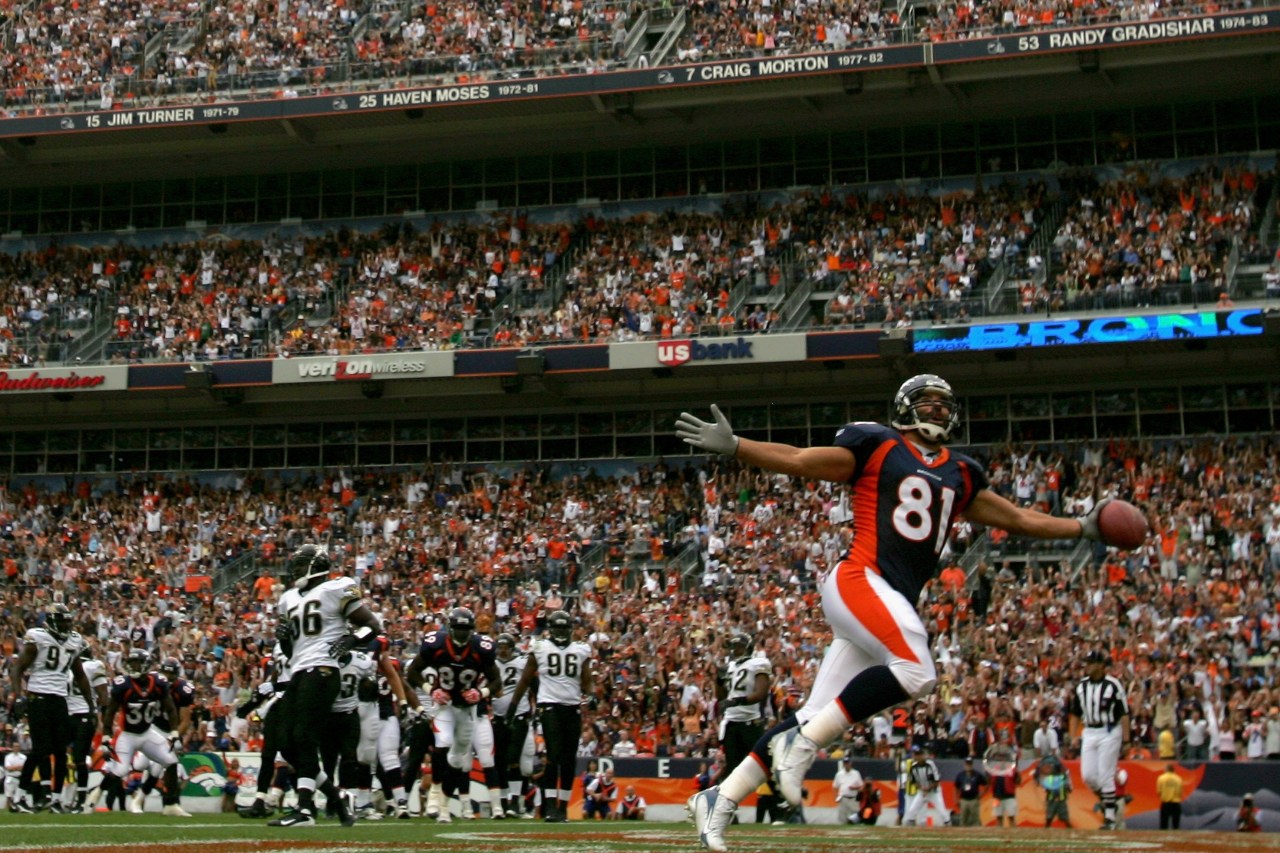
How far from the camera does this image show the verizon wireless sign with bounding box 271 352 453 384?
31781 millimetres

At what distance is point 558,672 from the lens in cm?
1412

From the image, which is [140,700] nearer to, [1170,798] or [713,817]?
[713,817]

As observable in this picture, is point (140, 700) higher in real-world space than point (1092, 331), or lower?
lower

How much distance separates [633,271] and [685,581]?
7746 millimetres

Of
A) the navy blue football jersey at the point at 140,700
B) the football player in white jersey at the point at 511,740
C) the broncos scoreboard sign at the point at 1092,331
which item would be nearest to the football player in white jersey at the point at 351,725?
the football player in white jersey at the point at 511,740

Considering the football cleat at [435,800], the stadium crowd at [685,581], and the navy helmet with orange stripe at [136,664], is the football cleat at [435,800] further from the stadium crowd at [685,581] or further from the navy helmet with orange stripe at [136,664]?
the navy helmet with orange stripe at [136,664]

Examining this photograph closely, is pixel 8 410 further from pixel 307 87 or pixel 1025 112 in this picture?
pixel 1025 112

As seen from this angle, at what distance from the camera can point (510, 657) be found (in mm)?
18562

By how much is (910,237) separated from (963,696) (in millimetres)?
11887

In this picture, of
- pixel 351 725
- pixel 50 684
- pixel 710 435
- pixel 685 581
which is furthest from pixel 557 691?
pixel 685 581

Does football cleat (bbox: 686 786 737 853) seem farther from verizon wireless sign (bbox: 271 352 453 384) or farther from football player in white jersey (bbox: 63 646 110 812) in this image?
verizon wireless sign (bbox: 271 352 453 384)

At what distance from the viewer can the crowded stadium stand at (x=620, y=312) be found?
88.9 ft

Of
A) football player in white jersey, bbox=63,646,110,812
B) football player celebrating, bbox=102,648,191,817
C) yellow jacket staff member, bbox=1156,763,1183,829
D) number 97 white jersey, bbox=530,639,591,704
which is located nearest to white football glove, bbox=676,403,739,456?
number 97 white jersey, bbox=530,639,591,704

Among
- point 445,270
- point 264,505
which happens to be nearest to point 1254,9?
point 445,270
